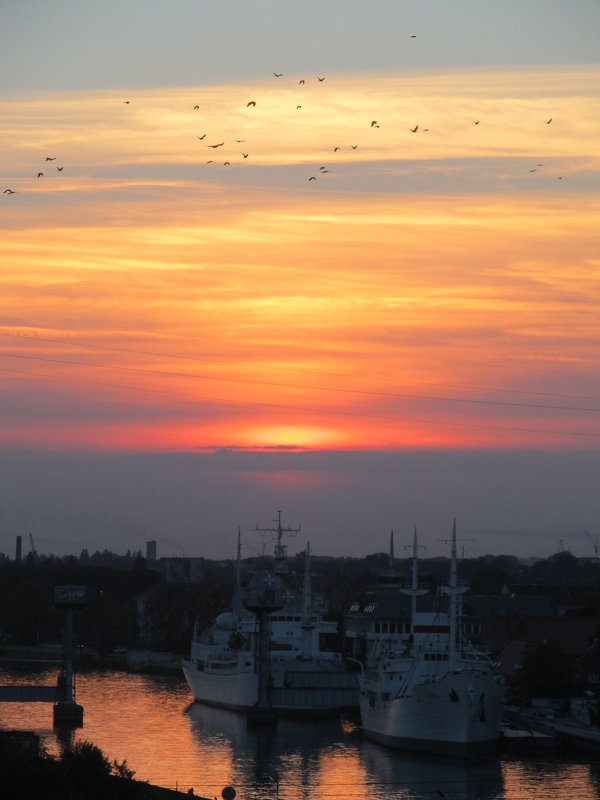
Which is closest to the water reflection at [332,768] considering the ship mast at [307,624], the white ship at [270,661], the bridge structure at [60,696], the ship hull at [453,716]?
the ship hull at [453,716]

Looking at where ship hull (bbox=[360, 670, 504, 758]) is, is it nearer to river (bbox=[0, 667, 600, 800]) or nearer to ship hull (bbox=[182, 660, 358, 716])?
river (bbox=[0, 667, 600, 800])

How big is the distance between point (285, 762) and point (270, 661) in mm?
20020

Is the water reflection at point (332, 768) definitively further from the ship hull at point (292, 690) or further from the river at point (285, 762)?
the ship hull at point (292, 690)

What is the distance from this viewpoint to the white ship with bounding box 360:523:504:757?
183 feet

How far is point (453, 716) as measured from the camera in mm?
56219

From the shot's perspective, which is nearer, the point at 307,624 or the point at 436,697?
the point at 436,697

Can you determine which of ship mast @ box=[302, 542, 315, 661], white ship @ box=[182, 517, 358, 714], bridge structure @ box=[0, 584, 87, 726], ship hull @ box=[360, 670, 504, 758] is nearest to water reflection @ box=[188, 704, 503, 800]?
Answer: ship hull @ box=[360, 670, 504, 758]

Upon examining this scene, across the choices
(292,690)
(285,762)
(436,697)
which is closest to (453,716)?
(436,697)

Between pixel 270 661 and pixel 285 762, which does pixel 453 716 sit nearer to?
pixel 285 762

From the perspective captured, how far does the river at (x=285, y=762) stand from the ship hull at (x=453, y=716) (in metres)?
0.82

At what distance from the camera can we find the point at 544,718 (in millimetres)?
61594

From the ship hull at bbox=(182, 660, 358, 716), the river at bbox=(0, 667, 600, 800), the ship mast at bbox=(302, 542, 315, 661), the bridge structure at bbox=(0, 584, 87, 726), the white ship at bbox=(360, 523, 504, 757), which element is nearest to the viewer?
the river at bbox=(0, 667, 600, 800)

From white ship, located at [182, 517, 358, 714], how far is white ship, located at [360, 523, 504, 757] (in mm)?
6813

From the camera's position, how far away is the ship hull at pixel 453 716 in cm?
5562
